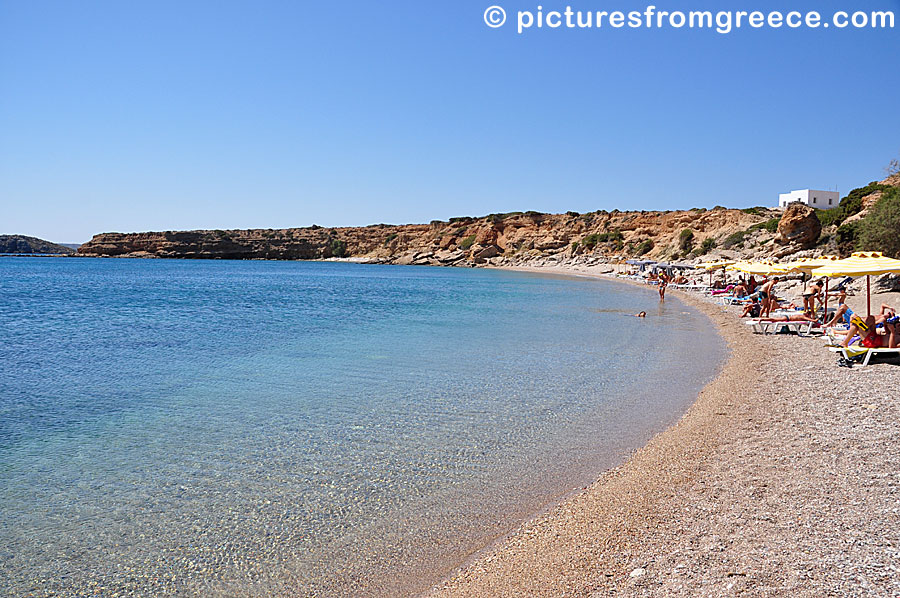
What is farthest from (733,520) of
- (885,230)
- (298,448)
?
(885,230)

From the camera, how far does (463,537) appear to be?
14.4 ft

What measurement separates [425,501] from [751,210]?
65.5 m

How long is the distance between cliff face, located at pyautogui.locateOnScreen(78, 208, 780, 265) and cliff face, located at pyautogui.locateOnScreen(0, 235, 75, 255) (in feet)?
140

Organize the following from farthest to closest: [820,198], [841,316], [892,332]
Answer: [820,198]
[841,316]
[892,332]

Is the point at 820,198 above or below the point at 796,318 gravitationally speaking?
above

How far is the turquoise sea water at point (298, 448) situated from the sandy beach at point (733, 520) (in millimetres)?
424

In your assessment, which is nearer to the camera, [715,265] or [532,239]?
[715,265]

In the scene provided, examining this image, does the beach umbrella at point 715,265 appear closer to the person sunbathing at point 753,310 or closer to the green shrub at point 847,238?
the green shrub at point 847,238

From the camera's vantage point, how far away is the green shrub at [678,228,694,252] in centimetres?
5716

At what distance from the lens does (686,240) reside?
2283 inches

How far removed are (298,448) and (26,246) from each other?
7339 inches

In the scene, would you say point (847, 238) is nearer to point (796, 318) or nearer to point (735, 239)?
point (735, 239)

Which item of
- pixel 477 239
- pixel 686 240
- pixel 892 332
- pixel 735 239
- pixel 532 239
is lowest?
pixel 892 332

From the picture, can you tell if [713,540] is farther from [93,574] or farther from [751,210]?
[751,210]
